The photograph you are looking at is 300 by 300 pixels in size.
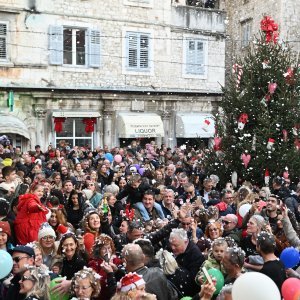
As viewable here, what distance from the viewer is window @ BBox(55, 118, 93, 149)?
2246cm

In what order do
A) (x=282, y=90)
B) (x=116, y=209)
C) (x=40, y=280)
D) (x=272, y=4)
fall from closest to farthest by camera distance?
1. (x=40, y=280)
2. (x=116, y=209)
3. (x=282, y=90)
4. (x=272, y=4)

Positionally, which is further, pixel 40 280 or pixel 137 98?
pixel 137 98

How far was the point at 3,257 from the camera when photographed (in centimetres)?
561

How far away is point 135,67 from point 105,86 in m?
1.80

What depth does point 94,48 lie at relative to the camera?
22.7 metres

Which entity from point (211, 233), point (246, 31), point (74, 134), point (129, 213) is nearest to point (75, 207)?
point (129, 213)

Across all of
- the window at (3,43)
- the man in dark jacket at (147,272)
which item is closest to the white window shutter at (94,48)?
the window at (3,43)

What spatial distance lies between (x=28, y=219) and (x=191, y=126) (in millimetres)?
17661

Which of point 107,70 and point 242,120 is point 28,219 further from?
point 107,70

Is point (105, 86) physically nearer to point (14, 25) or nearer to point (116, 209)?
point (14, 25)

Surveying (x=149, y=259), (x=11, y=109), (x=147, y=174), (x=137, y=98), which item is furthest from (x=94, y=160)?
(x=149, y=259)

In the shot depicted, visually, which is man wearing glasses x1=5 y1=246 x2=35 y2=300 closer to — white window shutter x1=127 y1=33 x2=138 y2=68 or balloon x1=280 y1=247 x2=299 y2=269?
balloon x1=280 y1=247 x2=299 y2=269

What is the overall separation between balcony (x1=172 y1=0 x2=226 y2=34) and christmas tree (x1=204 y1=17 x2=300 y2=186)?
433 inches

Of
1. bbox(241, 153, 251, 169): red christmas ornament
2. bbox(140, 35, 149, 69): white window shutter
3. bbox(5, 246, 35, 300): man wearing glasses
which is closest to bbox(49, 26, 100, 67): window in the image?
bbox(140, 35, 149, 69): white window shutter
